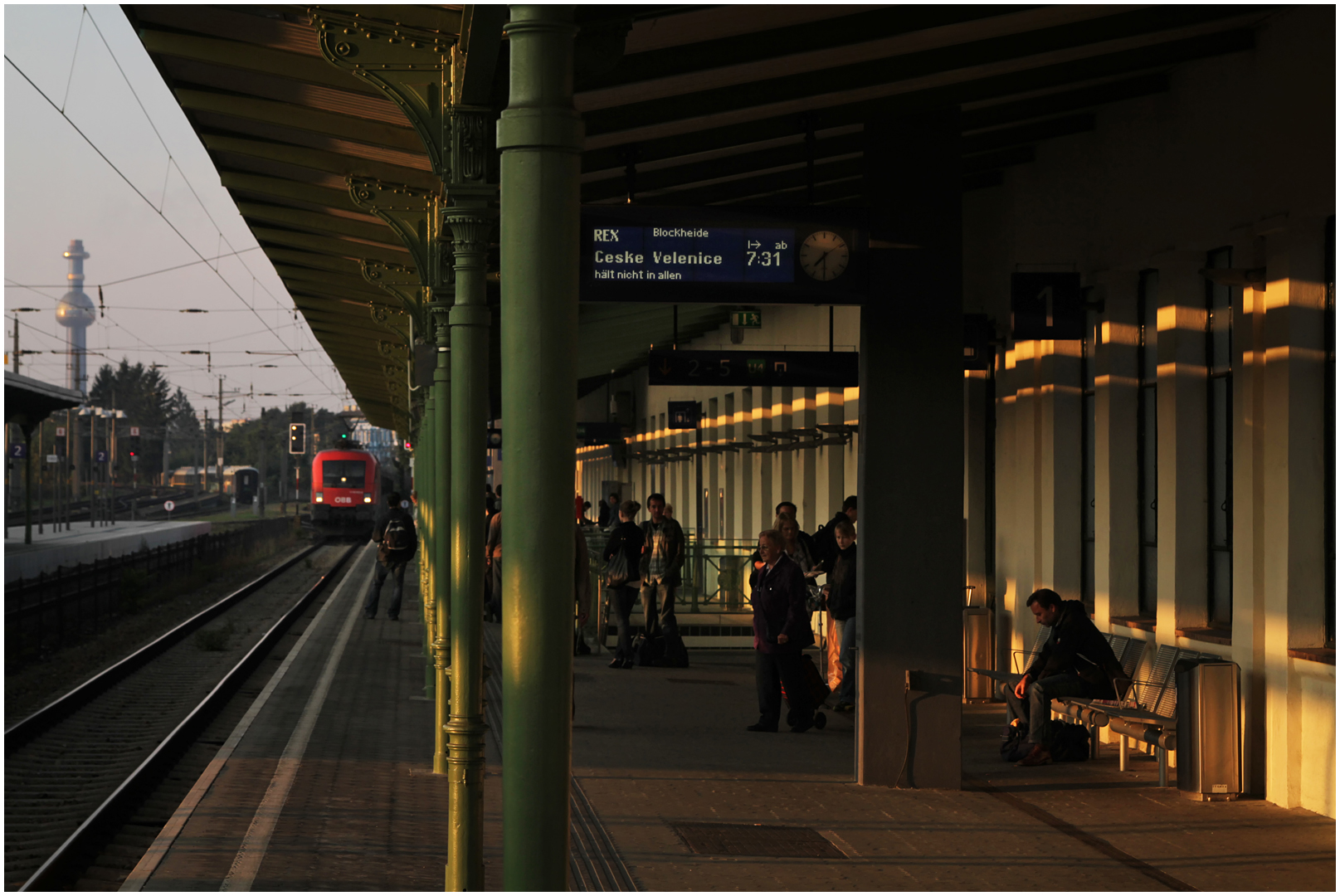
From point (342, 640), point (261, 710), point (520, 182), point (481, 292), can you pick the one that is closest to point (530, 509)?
point (520, 182)

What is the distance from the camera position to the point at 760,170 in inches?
440

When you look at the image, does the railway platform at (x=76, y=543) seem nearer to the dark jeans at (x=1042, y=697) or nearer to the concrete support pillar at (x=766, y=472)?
the concrete support pillar at (x=766, y=472)

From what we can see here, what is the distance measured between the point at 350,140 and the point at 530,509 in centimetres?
643

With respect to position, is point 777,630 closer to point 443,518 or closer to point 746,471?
point 443,518

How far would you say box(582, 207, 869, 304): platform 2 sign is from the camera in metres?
8.23

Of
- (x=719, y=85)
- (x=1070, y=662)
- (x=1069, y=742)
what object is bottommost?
(x=1069, y=742)

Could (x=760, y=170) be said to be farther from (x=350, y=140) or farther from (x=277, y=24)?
(x=277, y=24)

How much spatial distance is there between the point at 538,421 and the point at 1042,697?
7.74 meters

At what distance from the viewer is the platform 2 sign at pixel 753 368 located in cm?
1384

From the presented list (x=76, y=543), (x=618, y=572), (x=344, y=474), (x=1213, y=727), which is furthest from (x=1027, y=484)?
(x=344, y=474)

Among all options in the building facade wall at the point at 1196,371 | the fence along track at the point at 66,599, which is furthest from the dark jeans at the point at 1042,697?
the fence along track at the point at 66,599

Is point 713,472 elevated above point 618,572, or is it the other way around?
point 713,472

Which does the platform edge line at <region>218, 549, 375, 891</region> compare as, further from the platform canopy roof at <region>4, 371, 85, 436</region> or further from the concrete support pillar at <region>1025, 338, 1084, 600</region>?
the platform canopy roof at <region>4, 371, 85, 436</region>

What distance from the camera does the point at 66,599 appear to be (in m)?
23.6
